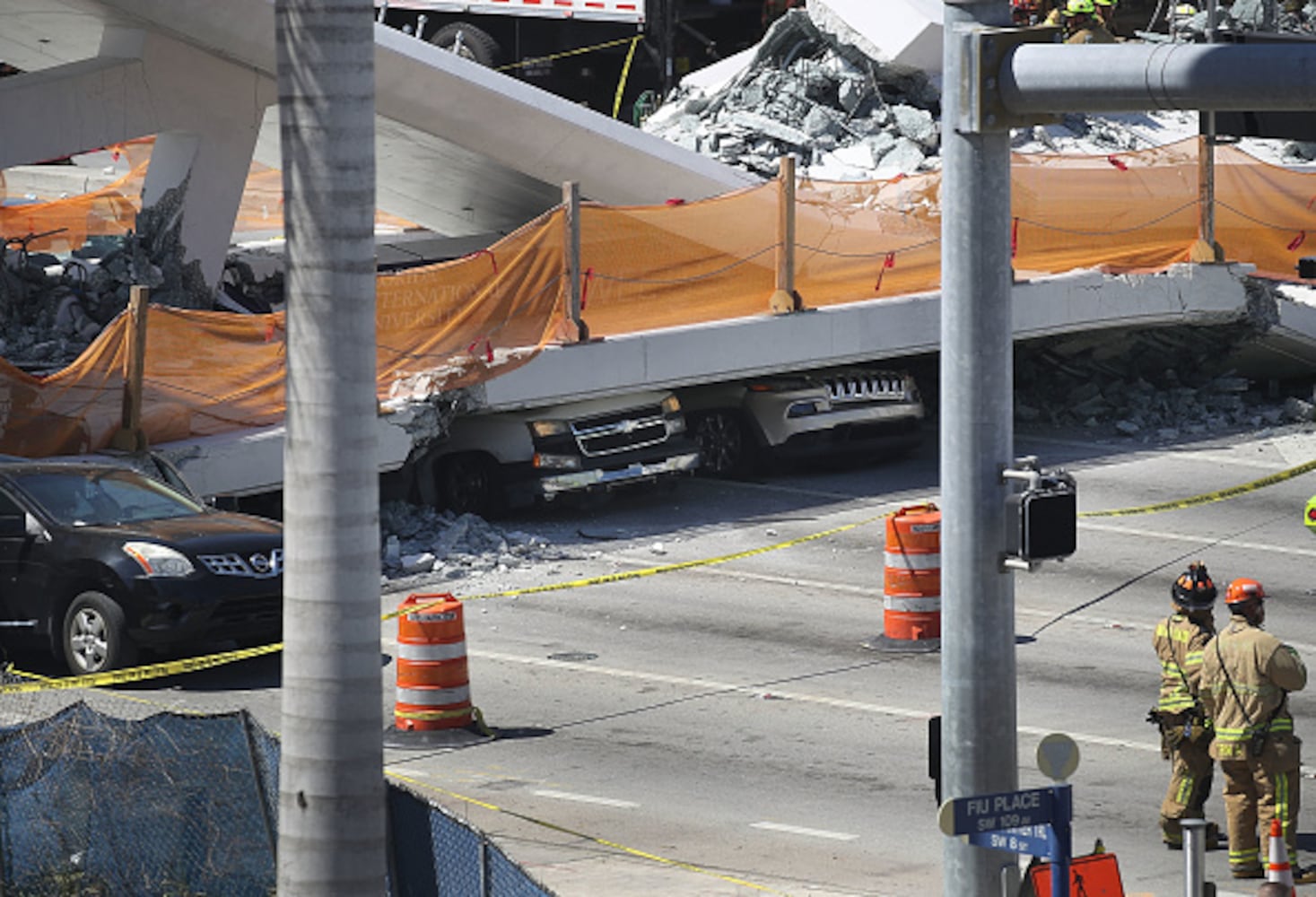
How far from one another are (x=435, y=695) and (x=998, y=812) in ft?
19.9

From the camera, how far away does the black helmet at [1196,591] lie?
12.2m

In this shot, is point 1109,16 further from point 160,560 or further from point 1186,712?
point 1186,712

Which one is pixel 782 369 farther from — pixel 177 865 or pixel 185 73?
pixel 177 865

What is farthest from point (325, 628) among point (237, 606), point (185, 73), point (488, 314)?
point (185, 73)

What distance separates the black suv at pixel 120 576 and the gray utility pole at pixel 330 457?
264 inches

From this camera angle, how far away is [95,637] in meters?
15.3

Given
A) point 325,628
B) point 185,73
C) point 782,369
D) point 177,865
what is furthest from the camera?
point 185,73

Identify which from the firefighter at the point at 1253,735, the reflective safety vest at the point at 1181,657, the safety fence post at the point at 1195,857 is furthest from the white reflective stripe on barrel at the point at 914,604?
the safety fence post at the point at 1195,857

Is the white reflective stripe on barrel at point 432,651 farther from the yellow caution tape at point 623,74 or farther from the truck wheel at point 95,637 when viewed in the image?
the yellow caution tape at point 623,74

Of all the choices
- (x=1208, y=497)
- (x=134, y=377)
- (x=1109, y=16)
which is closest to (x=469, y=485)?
(x=134, y=377)

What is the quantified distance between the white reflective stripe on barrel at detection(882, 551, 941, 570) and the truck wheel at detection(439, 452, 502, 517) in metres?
4.68

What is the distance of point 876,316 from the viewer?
22094mm

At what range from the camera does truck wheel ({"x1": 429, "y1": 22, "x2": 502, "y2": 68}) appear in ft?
113

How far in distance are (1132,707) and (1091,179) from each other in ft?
32.7
